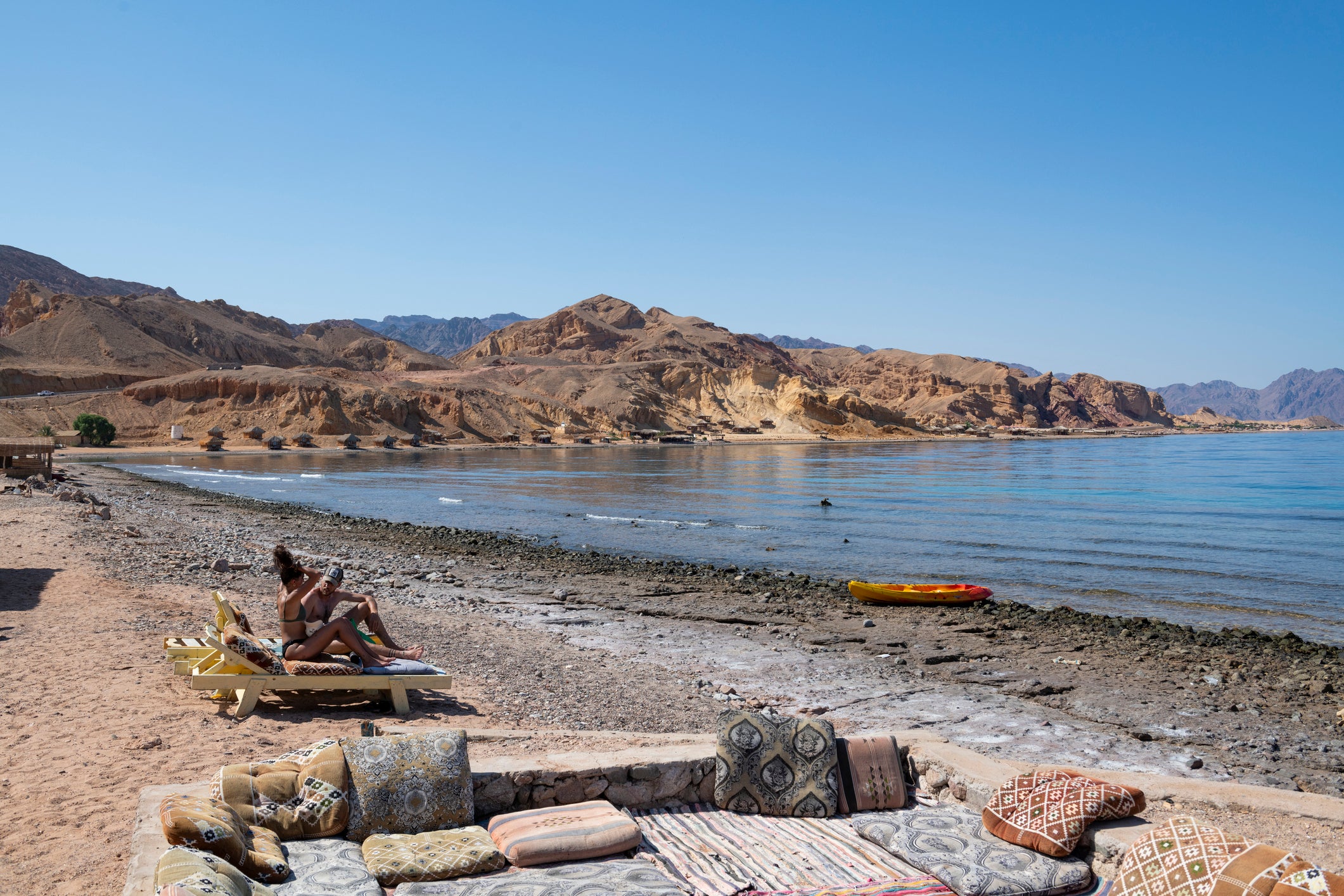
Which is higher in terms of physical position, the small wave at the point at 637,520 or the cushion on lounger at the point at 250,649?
the cushion on lounger at the point at 250,649

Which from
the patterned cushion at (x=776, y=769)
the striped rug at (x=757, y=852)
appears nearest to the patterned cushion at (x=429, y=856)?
the striped rug at (x=757, y=852)

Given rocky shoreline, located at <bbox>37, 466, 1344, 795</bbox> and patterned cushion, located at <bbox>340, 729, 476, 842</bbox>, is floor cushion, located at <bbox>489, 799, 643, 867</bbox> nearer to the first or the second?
patterned cushion, located at <bbox>340, 729, 476, 842</bbox>

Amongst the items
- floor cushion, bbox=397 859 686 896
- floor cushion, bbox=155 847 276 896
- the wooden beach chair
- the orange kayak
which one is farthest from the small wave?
floor cushion, bbox=155 847 276 896

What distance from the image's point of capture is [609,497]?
154 ft

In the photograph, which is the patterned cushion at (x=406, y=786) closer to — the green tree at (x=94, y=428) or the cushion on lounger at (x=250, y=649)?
the cushion on lounger at (x=250, y=649)

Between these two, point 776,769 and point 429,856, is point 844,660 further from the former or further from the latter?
point 429,856

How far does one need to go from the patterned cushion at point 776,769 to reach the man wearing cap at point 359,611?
4389 millimetres

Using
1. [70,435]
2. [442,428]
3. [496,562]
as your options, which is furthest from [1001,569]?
[442,428]

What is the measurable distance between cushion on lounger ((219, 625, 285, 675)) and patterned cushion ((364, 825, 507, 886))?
3.91 m

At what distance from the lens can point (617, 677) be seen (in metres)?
12.2

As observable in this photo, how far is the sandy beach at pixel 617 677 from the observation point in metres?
7.04

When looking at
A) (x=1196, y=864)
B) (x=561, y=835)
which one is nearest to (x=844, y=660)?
(x=561, y=835)

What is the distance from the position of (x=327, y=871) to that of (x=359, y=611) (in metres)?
4.78

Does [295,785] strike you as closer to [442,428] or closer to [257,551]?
[257,551]
